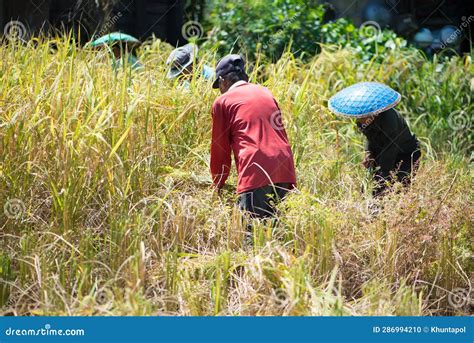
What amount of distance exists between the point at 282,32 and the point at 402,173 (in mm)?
3118

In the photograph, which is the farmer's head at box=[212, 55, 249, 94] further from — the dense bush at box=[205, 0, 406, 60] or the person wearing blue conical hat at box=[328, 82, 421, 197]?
the dense bush at box=[205, 0, 406, 60]

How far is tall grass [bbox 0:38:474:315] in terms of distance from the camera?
169 inches

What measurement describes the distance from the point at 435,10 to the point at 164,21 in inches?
143

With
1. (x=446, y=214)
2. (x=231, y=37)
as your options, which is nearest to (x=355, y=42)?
(x=231, y=37)

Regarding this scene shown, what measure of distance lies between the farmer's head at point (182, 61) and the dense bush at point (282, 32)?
5.84 ft

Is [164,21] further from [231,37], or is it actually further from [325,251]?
[325,251]

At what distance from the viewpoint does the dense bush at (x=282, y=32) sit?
27.8 ft

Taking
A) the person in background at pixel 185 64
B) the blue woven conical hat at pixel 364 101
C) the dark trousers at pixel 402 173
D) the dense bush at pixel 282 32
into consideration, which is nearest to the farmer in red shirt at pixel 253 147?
the blue woven conical hat at pixel 364 101

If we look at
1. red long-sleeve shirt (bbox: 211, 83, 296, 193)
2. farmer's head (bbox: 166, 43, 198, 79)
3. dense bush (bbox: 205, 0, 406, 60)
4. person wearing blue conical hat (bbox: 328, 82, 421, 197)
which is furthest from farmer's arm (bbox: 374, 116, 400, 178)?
dense bush (bbox: 205, 0, 406, 60)

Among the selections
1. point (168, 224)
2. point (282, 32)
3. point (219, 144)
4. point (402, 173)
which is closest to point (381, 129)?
point (402, 173)

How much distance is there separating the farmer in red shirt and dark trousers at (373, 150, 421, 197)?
64 cm

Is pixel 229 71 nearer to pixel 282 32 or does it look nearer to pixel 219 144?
pixel 219 144

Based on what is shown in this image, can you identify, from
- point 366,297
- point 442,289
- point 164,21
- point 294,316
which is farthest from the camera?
point 164,21

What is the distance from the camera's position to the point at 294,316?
3.99 m
